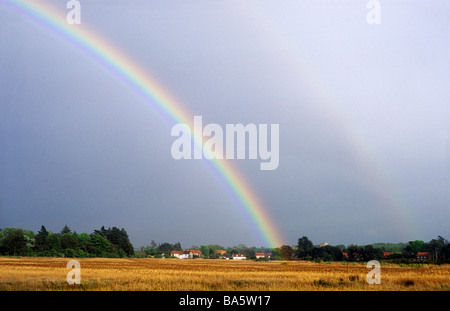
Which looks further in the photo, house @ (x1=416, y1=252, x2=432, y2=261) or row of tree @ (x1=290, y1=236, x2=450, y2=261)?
house @ (x1=416, y1=252, x2=432, y2=261)

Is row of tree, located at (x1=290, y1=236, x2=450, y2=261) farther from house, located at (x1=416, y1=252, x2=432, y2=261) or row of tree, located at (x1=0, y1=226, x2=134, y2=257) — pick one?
row of tree, located at (x1=0, y1=226, x2=134, y2=257)

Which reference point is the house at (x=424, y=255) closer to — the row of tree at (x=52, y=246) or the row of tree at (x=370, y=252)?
the row of tree at (x=370, y=252)

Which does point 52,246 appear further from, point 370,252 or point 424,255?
point 424,255

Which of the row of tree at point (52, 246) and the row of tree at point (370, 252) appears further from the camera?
the row of tree at point (52, 246)

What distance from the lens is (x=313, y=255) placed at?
121875mm

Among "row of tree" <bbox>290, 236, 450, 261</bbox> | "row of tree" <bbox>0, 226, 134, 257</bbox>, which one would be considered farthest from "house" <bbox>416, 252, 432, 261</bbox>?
"row of tree" <bbox>0, 226, 134, 257</bbox>

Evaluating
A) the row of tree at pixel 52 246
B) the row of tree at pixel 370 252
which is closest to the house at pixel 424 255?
the row of tree at pixel 370 252

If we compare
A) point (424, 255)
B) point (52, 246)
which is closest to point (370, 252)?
point (424, 255)

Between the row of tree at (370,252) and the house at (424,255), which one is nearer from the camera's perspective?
the row of tree at (370,252)

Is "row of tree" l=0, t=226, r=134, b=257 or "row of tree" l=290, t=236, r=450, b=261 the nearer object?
"row of tree" l=290, t=236, r=450, b=261

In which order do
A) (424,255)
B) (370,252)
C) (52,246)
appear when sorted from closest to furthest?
(370,252), (424,255), (52,246)
